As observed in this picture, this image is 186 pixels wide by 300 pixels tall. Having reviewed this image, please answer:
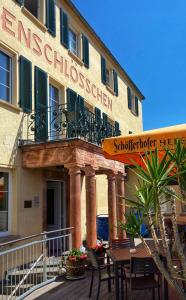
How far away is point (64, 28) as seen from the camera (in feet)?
40.9

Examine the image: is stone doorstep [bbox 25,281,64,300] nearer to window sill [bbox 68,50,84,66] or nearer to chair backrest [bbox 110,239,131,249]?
chair backrest [bbox 110,239,131,249]

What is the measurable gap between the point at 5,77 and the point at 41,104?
1497mm

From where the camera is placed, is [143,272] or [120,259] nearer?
[143,272]

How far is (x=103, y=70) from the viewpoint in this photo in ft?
51.9

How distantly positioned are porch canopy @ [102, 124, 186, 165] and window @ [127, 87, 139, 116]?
13491mm

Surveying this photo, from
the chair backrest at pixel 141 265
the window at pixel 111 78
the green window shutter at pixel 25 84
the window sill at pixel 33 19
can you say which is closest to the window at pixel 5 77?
the green window shutter at pixel 25 84

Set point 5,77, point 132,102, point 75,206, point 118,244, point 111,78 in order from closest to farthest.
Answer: point 118,244 → point 75,206 → point 5,77 → point 111,78 → point 132,102

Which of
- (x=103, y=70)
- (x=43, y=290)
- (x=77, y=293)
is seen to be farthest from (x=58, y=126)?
(x=103, y=70)

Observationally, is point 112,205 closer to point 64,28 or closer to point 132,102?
point 64,28

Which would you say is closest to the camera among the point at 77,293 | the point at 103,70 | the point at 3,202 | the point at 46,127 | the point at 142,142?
the point at 142,142

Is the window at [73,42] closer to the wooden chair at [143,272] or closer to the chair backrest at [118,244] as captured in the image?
the chair backrest at [118,244]

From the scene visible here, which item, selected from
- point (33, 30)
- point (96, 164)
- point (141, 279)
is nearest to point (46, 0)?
point (33, 30)

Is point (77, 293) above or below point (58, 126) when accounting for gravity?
below

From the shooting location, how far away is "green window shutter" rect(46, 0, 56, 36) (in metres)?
11.4
